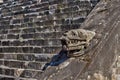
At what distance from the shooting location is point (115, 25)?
531 cm

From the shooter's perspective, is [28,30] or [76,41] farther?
[28,30]

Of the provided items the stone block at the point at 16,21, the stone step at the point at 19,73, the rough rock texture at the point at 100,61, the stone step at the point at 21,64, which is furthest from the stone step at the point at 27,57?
the stone block at the point at 16,21

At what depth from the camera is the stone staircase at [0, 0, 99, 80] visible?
7.39 meters

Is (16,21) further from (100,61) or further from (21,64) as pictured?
(100,61)

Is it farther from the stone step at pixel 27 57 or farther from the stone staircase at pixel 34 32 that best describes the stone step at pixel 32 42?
the stone step at pixel 27 57

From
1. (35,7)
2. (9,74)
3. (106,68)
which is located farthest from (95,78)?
(35,7)

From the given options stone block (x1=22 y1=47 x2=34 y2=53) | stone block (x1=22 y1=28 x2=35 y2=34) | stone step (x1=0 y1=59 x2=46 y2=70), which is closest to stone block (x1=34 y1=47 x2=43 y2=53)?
stone block (x1=22 y1=47 x2=34 y2=53)

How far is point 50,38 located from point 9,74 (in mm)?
1292

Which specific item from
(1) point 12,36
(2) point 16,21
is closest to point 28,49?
(1) point 12,36

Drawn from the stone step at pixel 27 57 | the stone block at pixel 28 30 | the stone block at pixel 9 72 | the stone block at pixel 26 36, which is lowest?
the stone block at pixel 9 72

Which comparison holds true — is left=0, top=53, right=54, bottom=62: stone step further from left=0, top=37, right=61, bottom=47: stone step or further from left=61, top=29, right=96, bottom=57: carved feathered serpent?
left=61, top=29, right=96, bottom=57: carved feathered serpent

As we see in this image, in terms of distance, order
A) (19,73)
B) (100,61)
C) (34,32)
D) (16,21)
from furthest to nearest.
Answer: (16,21)
(34,32)
(19,73)
(100,61)

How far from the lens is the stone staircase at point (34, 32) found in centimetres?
739

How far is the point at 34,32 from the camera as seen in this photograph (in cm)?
887
